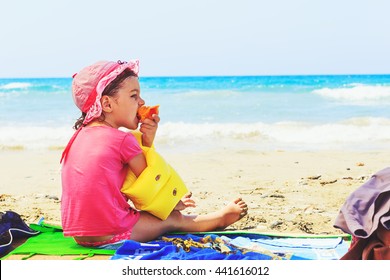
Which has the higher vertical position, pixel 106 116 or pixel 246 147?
pixel 106 116

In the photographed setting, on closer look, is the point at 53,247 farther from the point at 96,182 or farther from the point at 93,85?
the point at 93,85

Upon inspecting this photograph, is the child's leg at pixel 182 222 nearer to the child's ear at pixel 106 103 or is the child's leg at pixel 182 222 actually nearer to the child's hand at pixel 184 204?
the child's hand at pixel 184 204

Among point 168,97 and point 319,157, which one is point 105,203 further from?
point 168,97

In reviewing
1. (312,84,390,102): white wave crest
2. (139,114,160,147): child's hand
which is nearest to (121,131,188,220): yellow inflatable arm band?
(139,114,160,147): child's hand

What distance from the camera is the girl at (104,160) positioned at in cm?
362

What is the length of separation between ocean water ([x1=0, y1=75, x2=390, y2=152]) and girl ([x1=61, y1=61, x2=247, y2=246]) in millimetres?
6232

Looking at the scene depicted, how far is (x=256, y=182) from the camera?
7.05 metres

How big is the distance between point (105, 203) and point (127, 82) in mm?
793

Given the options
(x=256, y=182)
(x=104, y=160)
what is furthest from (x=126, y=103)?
(x=256, y=182)

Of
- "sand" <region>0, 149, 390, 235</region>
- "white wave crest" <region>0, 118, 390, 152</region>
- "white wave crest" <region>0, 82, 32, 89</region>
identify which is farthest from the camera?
"white wave crest" <region>0, 82, 32, 89</region>

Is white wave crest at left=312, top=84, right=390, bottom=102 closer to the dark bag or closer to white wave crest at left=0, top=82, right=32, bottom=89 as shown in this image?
white wave crest at left=0, top=82, right=32, bottom=89

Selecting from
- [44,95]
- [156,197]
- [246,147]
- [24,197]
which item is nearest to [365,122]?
[246,147]

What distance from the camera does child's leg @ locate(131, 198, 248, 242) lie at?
384 centimetres

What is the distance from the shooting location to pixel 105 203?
11.8 ft
